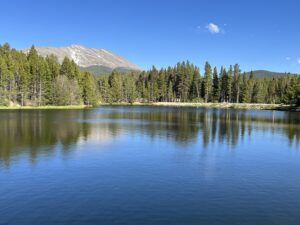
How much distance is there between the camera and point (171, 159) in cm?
3409

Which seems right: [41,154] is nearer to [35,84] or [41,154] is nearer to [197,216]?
[197,216]

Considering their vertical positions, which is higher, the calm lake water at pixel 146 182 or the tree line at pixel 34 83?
the tree line at pixel 34 83

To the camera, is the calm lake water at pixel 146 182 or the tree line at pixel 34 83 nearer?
the calm lake water at pixel 146 182

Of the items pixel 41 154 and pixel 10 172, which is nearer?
pixel 10 172

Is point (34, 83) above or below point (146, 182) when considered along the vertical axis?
above

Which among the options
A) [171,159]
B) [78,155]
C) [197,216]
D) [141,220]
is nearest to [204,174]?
[171,159]

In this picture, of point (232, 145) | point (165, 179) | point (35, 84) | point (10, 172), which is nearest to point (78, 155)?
point (10, 172)

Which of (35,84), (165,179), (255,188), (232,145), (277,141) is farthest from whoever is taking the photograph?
(35,84)

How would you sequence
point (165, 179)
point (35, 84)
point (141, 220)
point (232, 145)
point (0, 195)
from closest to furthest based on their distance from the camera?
point (141, 220) → point (0, 195) → point (165, 179) → point (232, 145) → point (35, 84)

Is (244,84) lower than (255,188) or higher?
higher

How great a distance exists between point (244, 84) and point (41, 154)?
183036mm

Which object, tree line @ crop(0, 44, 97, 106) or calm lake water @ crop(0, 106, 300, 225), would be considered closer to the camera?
calm lake water @ crop(0, 106, 300, 225)

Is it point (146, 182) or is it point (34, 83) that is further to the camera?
point (34, 83)

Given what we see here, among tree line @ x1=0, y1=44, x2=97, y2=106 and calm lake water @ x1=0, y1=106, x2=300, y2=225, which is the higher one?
tree line @ x1=0, y1=44, x2=97, y2=106
